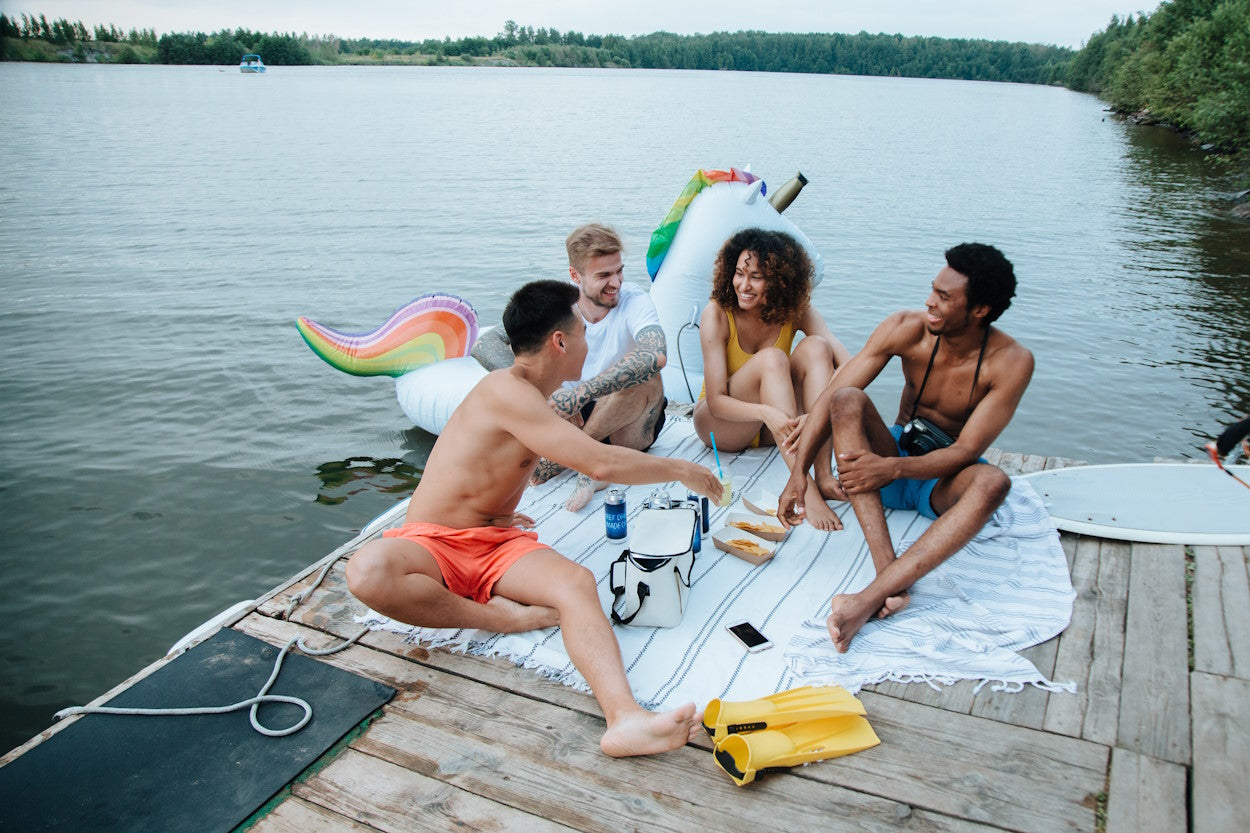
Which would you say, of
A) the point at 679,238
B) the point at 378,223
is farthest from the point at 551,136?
the point at 679,238

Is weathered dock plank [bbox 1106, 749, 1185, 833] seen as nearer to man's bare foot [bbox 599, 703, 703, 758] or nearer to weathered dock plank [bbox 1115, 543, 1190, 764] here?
weathered dock plank [bbox 1115, 543, 1190, 764]

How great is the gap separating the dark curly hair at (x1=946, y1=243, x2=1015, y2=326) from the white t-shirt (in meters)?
1.64

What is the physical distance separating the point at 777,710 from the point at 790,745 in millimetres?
119

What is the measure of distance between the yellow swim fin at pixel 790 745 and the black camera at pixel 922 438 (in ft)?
4.68

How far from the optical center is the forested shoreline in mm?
33906

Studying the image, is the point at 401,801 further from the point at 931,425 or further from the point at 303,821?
the point at 931,425

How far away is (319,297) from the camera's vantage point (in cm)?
1000

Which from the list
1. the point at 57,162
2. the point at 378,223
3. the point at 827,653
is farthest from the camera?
the point at 57,162

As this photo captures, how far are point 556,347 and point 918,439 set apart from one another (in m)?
1.74

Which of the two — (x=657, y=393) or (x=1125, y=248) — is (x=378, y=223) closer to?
(x=657, y=393)

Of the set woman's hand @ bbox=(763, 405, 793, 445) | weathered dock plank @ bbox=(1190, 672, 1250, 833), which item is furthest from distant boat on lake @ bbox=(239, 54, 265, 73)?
weathered dock plank @ bbox=(1190, 672, 1250, 833)

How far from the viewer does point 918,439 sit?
3.52 m

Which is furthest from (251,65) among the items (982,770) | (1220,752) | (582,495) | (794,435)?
(1220,752)

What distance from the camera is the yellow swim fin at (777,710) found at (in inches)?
93.3
